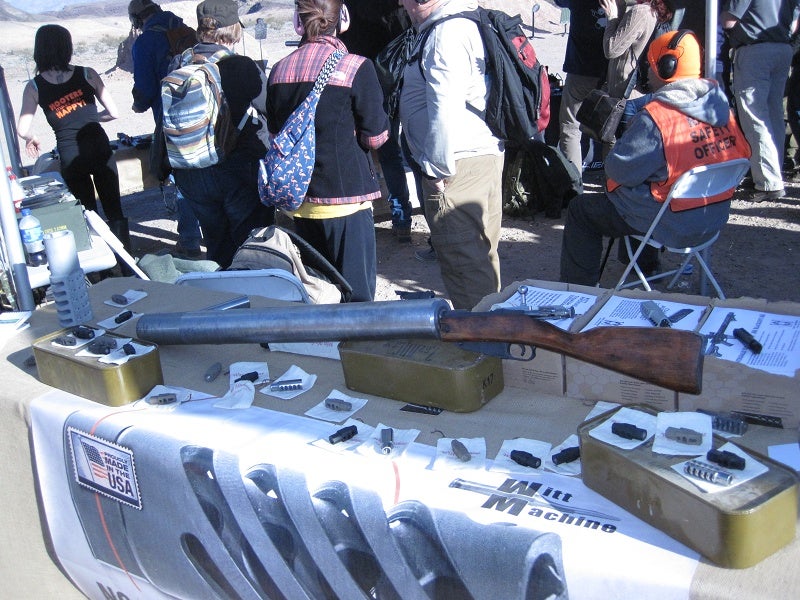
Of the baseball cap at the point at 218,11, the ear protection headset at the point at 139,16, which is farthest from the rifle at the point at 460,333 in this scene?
the ear protection headset at the point at 139,16

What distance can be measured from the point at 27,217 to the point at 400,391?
2.18 metres

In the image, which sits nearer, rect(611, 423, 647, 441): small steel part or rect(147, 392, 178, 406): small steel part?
rect(611, 423, 647, 441): small steel part

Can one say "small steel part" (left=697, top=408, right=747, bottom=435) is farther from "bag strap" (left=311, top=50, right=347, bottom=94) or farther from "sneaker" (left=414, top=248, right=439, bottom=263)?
"sneaker" (left=414, top=248, right=439, bottom=263)

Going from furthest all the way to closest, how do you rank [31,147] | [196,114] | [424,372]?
[31,147]
[196,114]
[424,372]

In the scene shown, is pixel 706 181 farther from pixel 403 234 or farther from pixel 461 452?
pixel 403 234

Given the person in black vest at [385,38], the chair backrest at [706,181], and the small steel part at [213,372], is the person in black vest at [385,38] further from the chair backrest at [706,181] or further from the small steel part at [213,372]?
the small steel part at [213,372]

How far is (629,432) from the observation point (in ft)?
4.38

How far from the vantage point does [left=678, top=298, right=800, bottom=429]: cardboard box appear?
149 cm

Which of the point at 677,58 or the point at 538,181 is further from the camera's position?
the point at 538,181

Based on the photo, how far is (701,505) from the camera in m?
1.14

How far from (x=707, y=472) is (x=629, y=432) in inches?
6.4

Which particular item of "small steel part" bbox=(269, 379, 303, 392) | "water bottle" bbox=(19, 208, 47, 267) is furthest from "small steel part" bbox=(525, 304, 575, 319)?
"water bottle" bbox=(19, 208, 47, 267)

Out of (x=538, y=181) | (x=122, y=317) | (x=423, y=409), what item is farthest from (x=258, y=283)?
(x=538, y=181)

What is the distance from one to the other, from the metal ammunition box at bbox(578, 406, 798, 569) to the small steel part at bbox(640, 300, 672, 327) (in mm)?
460
